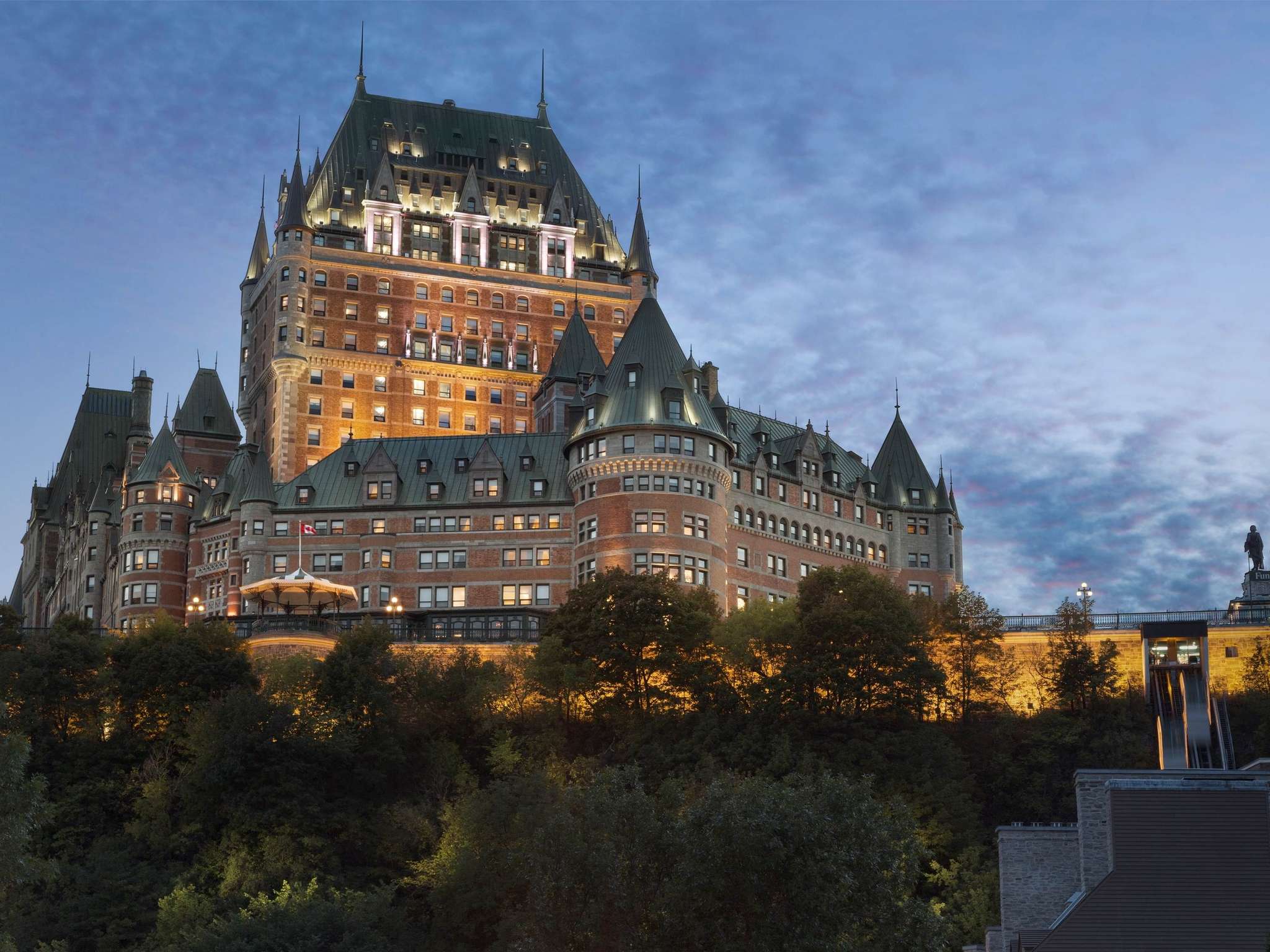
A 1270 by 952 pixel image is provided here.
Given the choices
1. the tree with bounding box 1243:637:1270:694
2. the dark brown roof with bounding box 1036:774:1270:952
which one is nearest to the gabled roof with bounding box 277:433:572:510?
the tree with bounding box 1243:637:1270:694

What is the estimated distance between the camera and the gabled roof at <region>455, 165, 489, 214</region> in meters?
186

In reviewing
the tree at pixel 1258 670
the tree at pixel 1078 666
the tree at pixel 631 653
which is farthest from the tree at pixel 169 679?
the tree at pixel 1258 670

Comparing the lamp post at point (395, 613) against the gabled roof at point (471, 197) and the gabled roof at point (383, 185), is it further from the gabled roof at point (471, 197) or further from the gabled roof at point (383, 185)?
the gabled roof at point (471, 197)

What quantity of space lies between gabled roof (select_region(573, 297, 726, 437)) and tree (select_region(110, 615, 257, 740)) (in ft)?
110

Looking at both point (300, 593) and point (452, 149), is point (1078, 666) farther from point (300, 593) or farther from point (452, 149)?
point (452, 149)

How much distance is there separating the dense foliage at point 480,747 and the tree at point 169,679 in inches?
5.8

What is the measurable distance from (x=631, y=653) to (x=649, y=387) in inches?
1070

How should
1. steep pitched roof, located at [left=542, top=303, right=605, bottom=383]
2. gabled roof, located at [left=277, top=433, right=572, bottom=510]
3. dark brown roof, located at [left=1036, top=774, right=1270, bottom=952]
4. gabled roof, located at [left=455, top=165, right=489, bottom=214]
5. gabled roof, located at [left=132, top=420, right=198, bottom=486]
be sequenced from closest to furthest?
dark brown roof, located at [left=1036, top=774, right=1270, bottom=952]
gabled roof, located at [left=277, top=433, right=572, bottom=510]
gabled roof, located at [left=132, top=420, right=198, bottom=486]
steep pitched roof, located at [left=542, top=303, right=605, bottom=383]
gabled roof, located at [left=455, top=165, right=489, bottom=214]

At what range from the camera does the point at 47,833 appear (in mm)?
105875

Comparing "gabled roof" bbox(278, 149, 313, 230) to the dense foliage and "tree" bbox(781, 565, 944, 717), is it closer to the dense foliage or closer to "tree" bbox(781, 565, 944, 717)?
the dense foliage

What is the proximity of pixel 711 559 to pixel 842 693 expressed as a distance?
2748 cm

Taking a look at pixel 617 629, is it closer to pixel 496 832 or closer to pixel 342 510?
pixel 496 832

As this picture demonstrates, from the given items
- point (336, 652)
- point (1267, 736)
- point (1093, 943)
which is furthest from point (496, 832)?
point (1267, 736)

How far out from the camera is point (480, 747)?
370 ft
